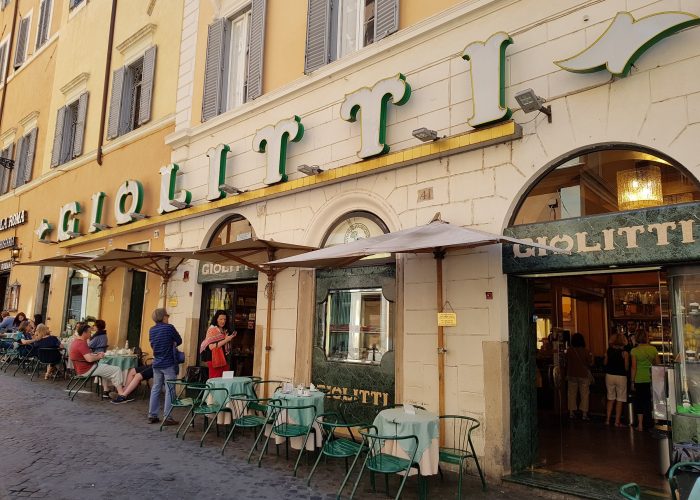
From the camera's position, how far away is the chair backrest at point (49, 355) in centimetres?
1117

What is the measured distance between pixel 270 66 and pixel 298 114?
1.39 meters

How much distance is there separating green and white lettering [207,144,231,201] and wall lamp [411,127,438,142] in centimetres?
433

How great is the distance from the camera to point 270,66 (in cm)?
931

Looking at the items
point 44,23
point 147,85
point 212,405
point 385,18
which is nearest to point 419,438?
point 212,405

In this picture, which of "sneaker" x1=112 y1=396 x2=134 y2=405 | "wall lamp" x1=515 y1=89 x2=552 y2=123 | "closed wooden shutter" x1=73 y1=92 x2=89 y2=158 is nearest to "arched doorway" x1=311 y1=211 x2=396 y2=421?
"wall lamp" x1=515 y1=89 x2=552 y2=123

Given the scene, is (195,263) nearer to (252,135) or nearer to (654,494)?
(252,135)

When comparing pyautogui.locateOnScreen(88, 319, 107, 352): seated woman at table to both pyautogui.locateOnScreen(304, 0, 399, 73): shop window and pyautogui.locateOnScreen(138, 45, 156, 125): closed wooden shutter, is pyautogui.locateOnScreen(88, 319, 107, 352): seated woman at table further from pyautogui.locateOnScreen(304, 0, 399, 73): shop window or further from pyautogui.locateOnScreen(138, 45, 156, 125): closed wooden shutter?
pyautogui.locateOnScreen(304, 0, 399, 73): shop window

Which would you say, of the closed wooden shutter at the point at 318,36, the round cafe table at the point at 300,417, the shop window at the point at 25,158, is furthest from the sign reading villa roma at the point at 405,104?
the shop window at the point at 25,158

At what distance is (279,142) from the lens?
8531mm

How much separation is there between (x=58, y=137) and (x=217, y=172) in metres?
9.18

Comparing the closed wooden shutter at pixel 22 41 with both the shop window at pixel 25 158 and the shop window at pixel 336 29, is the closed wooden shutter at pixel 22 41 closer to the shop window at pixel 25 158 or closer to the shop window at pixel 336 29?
the shop window at pixel 25 158

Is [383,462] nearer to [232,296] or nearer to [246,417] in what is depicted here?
[246,417]

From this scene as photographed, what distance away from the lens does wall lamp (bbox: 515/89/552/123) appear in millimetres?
5375

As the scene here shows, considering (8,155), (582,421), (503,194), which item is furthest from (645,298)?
(8,155)
